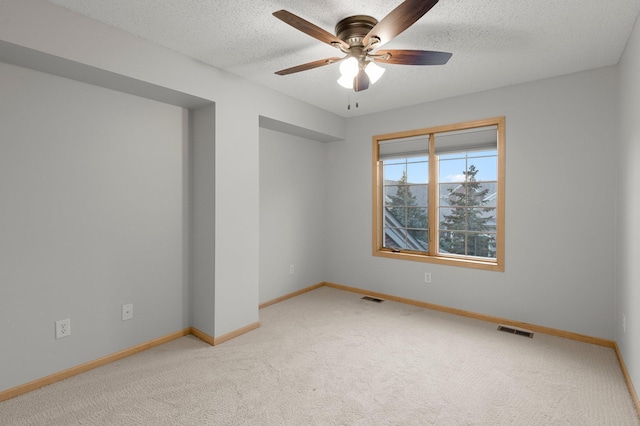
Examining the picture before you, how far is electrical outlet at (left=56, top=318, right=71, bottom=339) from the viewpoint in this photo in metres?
2.40

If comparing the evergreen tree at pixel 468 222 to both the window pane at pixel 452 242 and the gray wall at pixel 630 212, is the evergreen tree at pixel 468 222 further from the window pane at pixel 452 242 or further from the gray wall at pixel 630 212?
the gray wall at pixel 630 212

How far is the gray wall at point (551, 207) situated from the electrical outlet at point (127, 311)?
3.10 metres

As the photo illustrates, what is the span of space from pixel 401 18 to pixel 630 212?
2.18 m

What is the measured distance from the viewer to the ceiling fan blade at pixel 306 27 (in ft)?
5.45

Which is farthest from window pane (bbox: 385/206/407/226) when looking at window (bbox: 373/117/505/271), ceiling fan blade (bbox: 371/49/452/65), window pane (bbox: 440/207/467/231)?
ceiling fan blade (bbox: 371/49/452/65)

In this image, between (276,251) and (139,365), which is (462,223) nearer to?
(276,251)

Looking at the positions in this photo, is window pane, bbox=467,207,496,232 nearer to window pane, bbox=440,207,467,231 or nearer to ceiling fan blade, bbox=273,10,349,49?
window pane, bbox=440,207,467,231

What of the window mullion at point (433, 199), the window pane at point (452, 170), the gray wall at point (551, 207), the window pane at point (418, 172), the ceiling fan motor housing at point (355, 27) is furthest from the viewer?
the window pane at point (418, 172)

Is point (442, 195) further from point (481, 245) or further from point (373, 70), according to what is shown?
point (373, 70)

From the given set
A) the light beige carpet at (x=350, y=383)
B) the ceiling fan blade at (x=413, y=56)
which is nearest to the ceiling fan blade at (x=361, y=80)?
the ceiling fan blade at (x=413, y=56)

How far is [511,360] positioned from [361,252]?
2239 mm

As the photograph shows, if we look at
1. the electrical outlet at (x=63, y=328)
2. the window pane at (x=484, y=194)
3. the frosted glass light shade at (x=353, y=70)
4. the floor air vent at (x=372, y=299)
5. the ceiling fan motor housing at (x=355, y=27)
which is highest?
the ceiling fan motor housing at (x=355, y=27)

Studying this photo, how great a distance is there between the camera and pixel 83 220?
2.53 metres

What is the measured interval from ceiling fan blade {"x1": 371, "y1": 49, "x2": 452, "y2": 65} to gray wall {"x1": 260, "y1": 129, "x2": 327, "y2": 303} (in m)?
2.16
